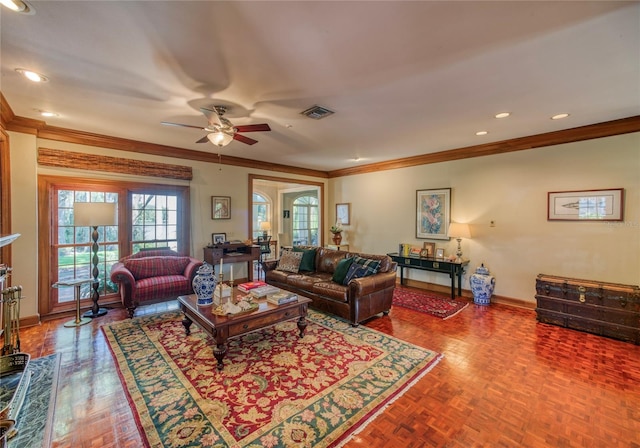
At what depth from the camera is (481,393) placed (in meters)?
2.28

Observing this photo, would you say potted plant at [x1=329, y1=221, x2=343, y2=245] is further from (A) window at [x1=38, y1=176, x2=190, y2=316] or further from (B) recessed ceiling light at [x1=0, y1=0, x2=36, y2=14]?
(B) recessed ceiling light at [x1=0, y1=0, x2=36, y2=14]

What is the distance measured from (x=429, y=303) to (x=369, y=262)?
147 cm

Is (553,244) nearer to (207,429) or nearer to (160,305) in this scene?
(207,429)

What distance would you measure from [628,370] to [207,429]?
382cm

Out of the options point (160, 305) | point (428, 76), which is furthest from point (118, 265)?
point (428, 76)

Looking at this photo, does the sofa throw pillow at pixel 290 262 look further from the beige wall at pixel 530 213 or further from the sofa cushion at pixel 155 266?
the beige wall at pixel 530 213

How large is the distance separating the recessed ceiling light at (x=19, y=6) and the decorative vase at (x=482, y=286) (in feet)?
18.9

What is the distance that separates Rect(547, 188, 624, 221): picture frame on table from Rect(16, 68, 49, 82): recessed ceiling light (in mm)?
6306

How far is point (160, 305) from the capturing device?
4.52m

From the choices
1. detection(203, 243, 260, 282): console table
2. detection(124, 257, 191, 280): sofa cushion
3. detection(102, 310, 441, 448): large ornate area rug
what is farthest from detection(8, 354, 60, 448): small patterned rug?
detection(203, 243, 260, 282): console table

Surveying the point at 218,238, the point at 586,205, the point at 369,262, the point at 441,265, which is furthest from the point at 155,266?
the point at 586,205

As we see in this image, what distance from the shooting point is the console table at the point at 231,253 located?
5.22 m

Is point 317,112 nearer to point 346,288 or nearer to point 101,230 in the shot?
point 346,288

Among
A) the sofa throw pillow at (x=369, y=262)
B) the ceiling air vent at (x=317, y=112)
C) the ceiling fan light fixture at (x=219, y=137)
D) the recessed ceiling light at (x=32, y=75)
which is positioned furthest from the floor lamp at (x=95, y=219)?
the sofa throw pillow at (x=369, y=262)
